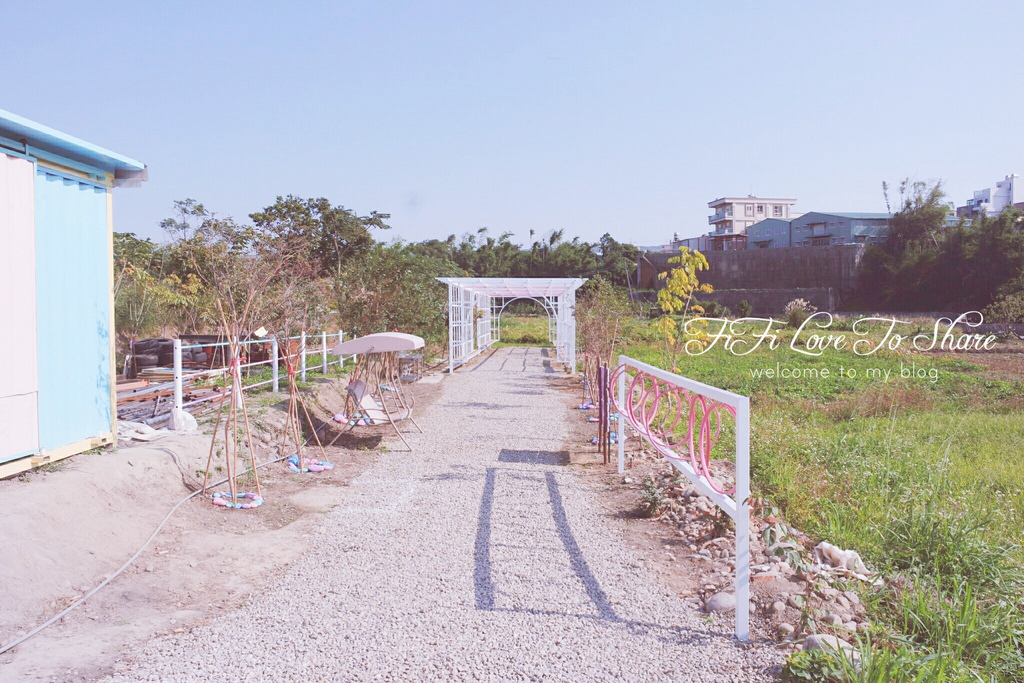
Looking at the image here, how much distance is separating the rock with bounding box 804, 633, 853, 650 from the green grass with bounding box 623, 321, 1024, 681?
0.35ft

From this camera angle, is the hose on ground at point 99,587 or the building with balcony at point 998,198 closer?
the hose on ground at point 99,587

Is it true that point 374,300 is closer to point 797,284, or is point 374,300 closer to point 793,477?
point 793,477

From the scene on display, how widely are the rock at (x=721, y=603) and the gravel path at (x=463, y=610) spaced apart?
0.33ft

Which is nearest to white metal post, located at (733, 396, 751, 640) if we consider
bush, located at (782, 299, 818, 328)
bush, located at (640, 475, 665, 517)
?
bush, located at (640, 475, 665, 517)

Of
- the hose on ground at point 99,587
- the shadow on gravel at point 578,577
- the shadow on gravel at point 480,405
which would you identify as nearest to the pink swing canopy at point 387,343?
the shadow on gravel at point 578,577

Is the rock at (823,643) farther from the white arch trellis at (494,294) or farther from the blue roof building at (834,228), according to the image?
the blue roof building at (834,228)

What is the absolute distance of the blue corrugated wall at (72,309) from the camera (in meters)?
5.37

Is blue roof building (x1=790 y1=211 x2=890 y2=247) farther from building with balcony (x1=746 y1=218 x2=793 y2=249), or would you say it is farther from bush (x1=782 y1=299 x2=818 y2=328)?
bush (x1=782 y1=299 x2=818 y2=328)

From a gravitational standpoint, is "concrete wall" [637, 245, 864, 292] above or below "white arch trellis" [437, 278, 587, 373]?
above

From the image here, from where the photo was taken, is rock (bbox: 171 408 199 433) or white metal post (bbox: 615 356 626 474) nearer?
white metal post (bbox: 615 356 626 474)

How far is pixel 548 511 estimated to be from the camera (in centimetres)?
566

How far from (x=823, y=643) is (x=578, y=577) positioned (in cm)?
149

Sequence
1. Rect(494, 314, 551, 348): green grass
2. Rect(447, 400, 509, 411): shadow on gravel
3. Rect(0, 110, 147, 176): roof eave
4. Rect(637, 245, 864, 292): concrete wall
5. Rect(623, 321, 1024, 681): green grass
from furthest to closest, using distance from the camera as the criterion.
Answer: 1. Rect(637, 245, 864, 292): concrete wall
2. Rect(494, 314, 551, 348): green grass
3. Rect(447, 400, 509, 411): shadow on gravel
4. Rect(0, 110, 147, 176): roof eave
5. Rect(623, 321, 1024, 681): green grass

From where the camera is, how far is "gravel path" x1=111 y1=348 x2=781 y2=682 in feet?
10.2
